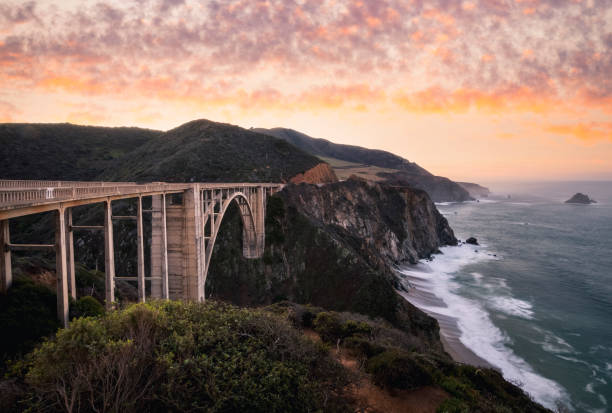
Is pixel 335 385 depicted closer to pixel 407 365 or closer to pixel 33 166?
pixel 407 365

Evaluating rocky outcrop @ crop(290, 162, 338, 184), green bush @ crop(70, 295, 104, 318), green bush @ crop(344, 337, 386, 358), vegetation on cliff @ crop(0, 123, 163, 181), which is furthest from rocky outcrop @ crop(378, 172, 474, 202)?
green bush @ crop(70, 295, 104, 318)

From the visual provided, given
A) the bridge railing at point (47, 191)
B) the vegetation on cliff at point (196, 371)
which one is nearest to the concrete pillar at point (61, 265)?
the bridge railing at point (47, 191)

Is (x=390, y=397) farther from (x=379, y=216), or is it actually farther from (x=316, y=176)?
(x=316, y=176)

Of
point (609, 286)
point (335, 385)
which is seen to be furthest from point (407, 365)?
point (609, 286)

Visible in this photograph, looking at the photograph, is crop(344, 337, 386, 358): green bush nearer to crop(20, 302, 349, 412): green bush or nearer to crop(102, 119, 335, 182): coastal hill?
crop(20, 302, 349, 412): green bush

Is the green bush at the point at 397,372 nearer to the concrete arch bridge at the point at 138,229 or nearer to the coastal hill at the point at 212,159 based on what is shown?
the concrete arch bridge at the point at 138,229

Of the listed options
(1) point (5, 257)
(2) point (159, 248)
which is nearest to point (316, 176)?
(2) point (159, 248)
